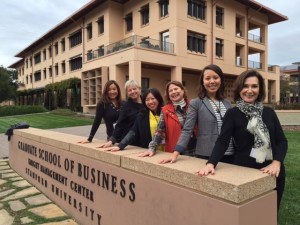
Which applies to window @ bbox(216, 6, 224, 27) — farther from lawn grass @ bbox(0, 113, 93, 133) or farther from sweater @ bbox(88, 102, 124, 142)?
sweater @ bbox(88, 102, 124, 142)

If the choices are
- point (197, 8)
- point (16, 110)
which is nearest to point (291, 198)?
point (197, 8)

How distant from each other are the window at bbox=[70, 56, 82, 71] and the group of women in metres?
30.1

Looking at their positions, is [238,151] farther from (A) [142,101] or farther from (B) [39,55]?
(B) [39,55]

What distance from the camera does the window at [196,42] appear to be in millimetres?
24209

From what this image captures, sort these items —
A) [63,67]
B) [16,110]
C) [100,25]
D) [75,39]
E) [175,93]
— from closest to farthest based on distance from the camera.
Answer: [175,93]
[100,25]
[16,110]
[75,39]
[63,67]

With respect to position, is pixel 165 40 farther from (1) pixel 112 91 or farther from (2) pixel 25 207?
(2) pixel 25 207

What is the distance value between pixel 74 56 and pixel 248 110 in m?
32.8

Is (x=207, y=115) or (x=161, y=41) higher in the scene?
(x=161, y=41)

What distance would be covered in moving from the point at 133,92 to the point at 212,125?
138 cm

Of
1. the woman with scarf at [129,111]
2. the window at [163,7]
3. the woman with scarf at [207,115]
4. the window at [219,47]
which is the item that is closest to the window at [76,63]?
the window at [163,7]

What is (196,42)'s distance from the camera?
24.8 m

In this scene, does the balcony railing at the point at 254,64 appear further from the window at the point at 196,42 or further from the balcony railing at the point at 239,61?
the window at the point at 196,42

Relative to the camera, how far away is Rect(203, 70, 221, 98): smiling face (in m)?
3.04

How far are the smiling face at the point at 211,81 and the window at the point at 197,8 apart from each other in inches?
874
